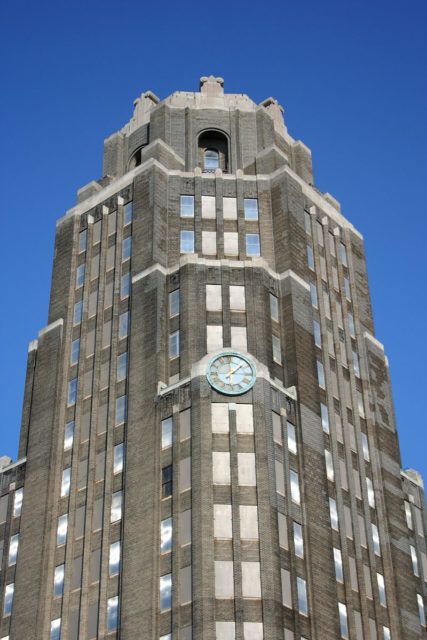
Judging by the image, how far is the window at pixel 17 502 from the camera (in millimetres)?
89438

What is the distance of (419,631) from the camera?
3420 inches

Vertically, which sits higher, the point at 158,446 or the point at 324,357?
the point at 324,357

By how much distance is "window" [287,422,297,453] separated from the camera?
8376 cm

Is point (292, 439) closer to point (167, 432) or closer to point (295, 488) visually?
point (295, 488)

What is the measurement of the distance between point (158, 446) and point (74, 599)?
39.1 ft

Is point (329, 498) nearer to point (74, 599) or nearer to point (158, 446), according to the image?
point (158, 446)

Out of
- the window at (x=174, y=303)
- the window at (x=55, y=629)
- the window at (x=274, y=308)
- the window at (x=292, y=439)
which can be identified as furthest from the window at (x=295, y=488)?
the window at (x=55, y=629)

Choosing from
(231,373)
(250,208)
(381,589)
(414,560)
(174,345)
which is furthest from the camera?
(250,208)

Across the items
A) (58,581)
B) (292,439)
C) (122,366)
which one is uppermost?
(122,366)

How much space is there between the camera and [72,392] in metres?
93.4

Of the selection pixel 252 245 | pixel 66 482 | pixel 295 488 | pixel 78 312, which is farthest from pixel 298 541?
pixel 78 312

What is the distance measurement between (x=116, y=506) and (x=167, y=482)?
197 inches

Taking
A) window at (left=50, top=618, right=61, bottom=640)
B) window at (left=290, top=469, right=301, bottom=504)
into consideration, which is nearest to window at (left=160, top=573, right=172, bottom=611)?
window at (left=50, top=618, right=61, bottom=640)

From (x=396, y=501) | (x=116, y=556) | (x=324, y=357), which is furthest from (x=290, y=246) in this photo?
(x=116, y=556)
